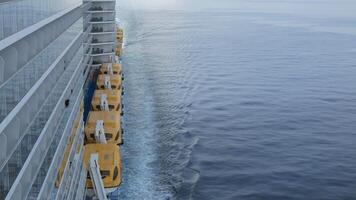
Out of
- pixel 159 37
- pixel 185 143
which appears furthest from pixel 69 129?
pixel 159 37

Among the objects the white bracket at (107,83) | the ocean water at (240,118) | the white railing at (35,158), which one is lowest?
the ocean water at (240,118)

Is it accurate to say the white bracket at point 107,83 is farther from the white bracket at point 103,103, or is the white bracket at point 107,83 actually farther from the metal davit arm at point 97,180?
the metal davit arm at point 97,180

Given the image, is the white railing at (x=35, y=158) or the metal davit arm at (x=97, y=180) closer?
the white railing at (x=35, y=158)

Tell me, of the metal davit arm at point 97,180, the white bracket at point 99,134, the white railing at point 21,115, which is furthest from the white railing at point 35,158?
the white bracket at point 99,134

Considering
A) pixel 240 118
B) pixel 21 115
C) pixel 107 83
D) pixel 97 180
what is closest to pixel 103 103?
pixel 107 83

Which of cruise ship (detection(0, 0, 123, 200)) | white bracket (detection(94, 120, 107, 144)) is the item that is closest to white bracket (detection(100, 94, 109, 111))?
cruise ship (detection(0, 0, 123, 200))

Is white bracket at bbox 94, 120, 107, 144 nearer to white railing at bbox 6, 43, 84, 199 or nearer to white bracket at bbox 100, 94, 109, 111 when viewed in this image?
white bracket at bbox 100, 94, 109, 111

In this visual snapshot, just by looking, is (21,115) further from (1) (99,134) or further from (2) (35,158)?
(1) (99,134)
